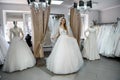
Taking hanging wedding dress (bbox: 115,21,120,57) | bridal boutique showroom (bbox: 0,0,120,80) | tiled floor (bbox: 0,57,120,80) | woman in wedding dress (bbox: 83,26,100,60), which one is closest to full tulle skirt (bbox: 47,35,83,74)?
bridal boutique showroom (bbox: 0,0,120,80)

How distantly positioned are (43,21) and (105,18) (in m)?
4.70

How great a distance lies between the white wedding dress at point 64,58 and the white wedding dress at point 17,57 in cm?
81

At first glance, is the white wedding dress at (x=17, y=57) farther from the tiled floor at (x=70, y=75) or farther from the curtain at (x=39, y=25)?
the curtain at (x=39, y=25)

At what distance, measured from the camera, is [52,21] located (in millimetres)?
5879

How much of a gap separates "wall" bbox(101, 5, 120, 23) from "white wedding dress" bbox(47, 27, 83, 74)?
4163 millimetres

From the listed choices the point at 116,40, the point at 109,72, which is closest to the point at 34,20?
the point at 109,72

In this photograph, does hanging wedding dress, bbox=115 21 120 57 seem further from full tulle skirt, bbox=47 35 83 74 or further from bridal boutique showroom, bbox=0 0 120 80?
full tulle skirt, bbox=47 35 83 74

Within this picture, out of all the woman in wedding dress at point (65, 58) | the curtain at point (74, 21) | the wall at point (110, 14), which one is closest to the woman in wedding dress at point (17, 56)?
the woman in wedding dress at point (65, 58)

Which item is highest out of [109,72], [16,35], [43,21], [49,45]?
[43,21]

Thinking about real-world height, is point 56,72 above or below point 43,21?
below

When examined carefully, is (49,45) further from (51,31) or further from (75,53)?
(75,53)

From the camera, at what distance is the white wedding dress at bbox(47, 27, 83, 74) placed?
3572 mm

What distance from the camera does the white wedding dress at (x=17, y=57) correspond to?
13.1ft

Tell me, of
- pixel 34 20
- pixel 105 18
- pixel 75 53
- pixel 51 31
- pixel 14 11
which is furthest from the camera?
pixel 105 18
